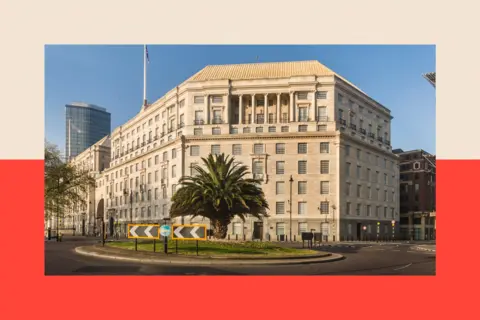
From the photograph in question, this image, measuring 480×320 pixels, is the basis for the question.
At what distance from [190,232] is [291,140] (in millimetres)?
48610

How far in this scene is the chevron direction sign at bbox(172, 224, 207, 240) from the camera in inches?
1000

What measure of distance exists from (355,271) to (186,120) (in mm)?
57615

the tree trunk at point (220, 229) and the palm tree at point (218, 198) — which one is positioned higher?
the palm tree at point (218, 198)

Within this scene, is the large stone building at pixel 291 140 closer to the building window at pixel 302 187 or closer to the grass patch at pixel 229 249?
the building window at pixel 302 187

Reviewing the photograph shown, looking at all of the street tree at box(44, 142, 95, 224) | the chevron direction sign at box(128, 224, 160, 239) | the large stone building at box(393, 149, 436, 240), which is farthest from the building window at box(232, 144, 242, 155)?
the chevron direction sign at box(128, 224, 160, 239)

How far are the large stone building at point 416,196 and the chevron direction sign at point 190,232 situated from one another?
77.8 m

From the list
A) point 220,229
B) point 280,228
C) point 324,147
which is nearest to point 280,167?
point 324,147

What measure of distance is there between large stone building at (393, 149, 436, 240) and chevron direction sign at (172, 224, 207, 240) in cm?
7781

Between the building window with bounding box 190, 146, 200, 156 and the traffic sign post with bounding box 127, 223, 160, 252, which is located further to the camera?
the building window with bounding box 190, 146, 200, 156

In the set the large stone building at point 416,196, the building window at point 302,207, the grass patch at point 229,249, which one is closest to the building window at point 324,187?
the building window at point 302,207

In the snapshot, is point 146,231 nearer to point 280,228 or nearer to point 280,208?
point 280,228

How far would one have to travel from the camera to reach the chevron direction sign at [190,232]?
2541cm

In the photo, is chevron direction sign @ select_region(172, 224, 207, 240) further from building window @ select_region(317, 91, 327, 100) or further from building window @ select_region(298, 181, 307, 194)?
building window @ select_region(317, 91, 327, 100)
